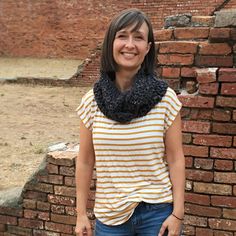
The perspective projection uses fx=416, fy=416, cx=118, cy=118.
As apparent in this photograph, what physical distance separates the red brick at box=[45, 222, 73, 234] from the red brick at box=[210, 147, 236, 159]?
1.30 m

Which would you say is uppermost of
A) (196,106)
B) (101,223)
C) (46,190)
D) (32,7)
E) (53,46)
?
(32,7)

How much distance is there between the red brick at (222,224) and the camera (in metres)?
2.93

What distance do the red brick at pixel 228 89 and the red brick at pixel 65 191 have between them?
54.8 inches

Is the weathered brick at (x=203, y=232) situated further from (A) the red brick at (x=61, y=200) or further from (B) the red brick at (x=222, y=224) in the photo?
(A) the red brick at (x=61, y=200)

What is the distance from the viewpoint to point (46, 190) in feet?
11.2

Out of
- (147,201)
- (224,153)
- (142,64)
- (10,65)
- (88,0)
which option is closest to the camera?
(147,201)

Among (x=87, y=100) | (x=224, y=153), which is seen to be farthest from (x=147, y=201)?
(x=224, y=153)

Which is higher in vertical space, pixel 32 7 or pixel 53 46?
pixel 32 7

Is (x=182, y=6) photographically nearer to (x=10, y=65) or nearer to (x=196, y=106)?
(x=10, y=65)

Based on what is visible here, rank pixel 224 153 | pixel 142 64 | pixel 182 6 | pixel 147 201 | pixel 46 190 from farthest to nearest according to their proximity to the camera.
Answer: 1. pixel 182 6
2. pixel 46 190
3. pixel 224 153
4. pixel 142 64
5. pixel 147 201

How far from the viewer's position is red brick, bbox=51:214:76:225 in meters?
3.34

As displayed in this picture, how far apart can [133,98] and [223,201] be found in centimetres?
140

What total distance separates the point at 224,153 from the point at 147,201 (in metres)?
1.18

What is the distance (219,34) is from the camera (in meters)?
2.97
